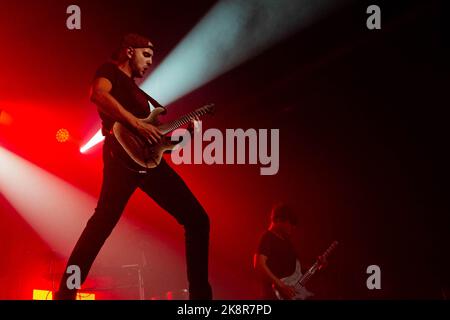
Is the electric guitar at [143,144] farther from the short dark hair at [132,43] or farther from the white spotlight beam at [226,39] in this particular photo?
the white spotlight beam at [226,39]

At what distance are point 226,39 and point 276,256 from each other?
2.45 metres

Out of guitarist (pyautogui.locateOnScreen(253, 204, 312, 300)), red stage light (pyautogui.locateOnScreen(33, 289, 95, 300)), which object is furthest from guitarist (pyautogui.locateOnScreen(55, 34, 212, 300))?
red stage light (pyautogui.locateOnScreen(33, 289, 95, 300))

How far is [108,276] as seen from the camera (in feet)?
24.2

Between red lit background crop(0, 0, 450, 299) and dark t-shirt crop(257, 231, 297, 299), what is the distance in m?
1.15

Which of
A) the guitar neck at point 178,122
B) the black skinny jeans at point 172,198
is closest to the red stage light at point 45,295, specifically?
the black skinny jeans at point 172,198

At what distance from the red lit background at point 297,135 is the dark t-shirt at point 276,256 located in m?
1.15

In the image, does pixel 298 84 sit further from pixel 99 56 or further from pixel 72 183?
pixel 72 183

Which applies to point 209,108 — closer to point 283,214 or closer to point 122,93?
point 122,93

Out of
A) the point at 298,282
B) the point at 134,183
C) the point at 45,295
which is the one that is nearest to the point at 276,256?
the point at 298,282

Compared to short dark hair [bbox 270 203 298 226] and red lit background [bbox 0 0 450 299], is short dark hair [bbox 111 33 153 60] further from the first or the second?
short dark hair [bbox 270 203 298 226]

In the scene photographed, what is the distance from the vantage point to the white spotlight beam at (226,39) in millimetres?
5578

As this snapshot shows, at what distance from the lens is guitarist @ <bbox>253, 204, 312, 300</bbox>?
522 cm

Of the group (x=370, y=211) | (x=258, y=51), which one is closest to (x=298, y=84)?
(x=258, y=51)

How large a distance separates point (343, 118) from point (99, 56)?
10.2ft
